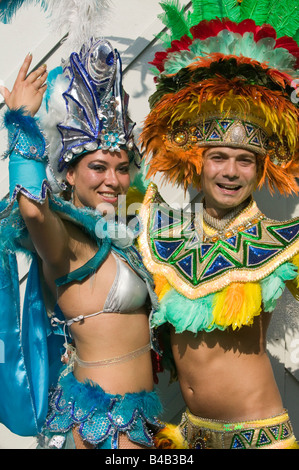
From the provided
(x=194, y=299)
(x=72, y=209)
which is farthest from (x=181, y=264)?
(x=72, y=209)

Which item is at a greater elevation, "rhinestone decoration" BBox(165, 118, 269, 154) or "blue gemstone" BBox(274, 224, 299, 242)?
"rhinestone decoration" BBox(165, 118, 269, 154)

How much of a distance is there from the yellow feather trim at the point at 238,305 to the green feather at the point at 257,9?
1.42 m

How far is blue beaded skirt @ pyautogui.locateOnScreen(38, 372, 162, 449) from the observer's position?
271 centimetres

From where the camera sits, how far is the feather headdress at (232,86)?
3.04m

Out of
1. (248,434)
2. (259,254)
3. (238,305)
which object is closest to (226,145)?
(259,254)

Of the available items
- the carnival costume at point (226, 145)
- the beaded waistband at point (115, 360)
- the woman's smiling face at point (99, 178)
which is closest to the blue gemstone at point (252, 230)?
the carnival costume at point (226, 145)

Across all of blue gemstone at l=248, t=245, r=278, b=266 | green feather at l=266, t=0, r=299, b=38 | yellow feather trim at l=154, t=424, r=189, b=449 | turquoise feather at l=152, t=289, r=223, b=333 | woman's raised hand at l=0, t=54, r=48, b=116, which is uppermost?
green feather at l=266, t=0, r=299, b=38

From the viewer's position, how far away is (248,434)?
2.96 meters

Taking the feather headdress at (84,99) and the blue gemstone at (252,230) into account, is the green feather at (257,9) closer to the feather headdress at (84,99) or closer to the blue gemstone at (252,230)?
the feather headdress at (84,99)

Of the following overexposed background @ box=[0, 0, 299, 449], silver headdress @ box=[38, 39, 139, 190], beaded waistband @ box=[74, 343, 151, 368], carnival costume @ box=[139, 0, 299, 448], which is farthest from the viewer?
overexposed background @ box=[0, 0, 299, 449]

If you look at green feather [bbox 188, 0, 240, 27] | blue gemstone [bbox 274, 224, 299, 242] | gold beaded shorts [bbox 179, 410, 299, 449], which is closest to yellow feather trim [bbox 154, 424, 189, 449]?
gold beaded shorts [bbox 179, 410, 299, 449]

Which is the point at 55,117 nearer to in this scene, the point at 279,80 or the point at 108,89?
the point at 108,89

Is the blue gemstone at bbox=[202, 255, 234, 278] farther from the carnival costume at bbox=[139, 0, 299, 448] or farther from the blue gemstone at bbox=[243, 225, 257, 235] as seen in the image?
the blue gemstone at bbox=[243, 225, 257, 235]

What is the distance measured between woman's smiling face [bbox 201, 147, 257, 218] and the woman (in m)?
0.46
